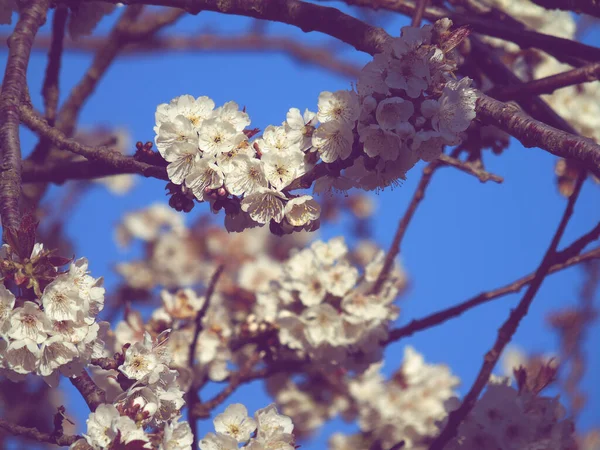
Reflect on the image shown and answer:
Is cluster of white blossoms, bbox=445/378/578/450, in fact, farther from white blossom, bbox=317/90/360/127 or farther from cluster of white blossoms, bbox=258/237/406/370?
white blossom, bbox=317/90/360/127

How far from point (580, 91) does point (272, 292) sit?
6.77 ft

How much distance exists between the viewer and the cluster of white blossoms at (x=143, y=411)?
1543mm

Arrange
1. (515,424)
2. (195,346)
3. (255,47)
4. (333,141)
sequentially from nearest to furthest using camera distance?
(333,141), (515,424), (195,346), (255,47)

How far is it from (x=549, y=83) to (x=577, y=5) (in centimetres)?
30

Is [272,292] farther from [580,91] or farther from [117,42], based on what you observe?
[580,91]

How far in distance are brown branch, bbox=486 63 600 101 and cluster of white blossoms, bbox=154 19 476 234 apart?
1.87 feet

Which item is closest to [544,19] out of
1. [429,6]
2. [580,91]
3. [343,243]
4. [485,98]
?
[580,91]

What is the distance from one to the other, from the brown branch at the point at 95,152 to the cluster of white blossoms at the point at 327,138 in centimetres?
11

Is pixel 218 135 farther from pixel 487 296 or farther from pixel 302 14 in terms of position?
pixel 487 296

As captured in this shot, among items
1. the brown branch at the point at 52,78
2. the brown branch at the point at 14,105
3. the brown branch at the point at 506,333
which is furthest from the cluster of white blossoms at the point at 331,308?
the brown branch at the point at 14,105

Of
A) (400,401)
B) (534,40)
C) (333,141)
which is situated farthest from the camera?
(400,401)

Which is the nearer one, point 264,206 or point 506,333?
point 264,206

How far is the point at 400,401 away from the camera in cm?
448

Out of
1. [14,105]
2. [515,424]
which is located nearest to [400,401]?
[515,424]
